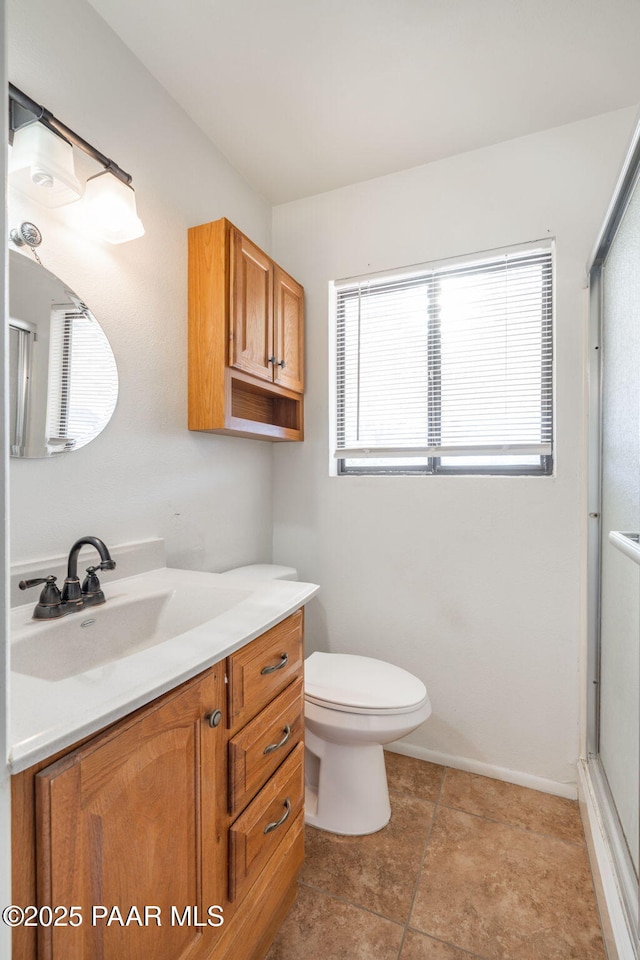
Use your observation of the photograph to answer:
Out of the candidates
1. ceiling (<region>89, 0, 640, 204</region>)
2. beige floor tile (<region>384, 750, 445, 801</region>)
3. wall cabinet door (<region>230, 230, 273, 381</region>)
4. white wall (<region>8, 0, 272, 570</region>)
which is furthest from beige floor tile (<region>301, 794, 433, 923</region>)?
ceiling (<region>89, 0, 640, 204</region>)

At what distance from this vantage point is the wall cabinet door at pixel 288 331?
185cm

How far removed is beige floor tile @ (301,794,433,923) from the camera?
1263 mm

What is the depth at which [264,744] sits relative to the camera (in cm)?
105

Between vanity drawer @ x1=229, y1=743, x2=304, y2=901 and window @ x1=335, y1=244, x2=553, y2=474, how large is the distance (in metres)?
1.26

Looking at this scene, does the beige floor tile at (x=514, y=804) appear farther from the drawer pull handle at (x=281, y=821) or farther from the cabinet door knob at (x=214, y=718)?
the cabinet door knob at (x=214, y=718)

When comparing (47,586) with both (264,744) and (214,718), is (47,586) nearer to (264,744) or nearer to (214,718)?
(214,718)

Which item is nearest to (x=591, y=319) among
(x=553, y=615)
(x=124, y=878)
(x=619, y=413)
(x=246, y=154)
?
(x=619, y=413)

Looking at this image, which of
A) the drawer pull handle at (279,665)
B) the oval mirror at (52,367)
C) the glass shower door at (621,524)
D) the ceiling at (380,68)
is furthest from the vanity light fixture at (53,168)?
the glass shower door at (621,524)

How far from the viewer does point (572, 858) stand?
Answer: 1396mm

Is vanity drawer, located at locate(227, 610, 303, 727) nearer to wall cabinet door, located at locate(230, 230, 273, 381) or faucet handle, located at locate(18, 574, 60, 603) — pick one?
faucet handle, located at locate(18, 574, 60, 603)

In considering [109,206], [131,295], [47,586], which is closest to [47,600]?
[47,586]

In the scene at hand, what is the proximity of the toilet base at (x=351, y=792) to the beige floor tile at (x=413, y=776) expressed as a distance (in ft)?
0.70

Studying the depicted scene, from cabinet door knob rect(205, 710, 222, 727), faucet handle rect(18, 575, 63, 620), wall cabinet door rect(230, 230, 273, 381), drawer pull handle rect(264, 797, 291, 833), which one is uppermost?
wall cabinet door rect(230, 230, 273, 381)

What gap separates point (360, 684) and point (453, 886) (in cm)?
60
